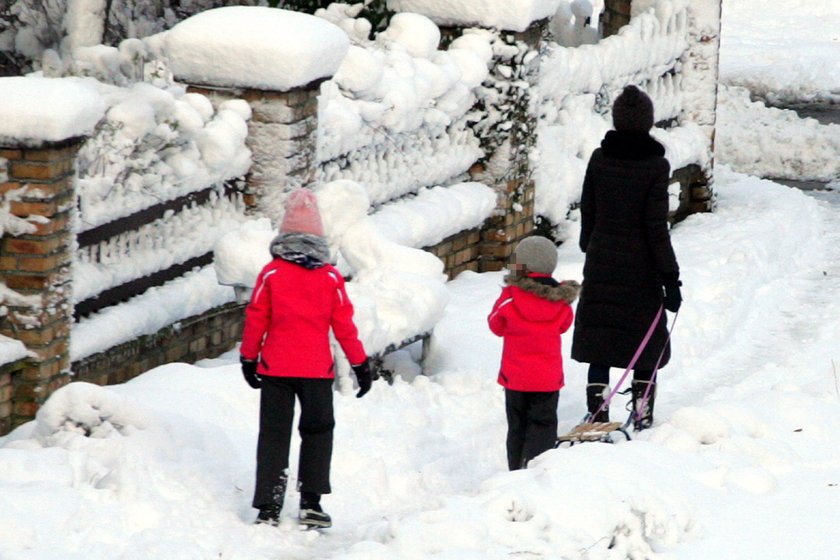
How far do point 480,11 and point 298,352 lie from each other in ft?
17.1

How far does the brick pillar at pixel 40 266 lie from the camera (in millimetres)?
6441

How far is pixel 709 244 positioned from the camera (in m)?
12.0

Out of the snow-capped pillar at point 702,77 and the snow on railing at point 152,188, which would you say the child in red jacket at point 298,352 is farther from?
the snow-capped pillar at point 702,77

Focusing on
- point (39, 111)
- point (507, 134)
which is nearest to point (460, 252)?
point (507, 134)

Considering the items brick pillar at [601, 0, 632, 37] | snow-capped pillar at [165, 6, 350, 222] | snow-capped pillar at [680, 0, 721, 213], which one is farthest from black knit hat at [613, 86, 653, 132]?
brick pillar at [601, 0, 632, 37]

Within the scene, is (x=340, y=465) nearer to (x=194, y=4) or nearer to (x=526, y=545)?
(x=526, y=545)

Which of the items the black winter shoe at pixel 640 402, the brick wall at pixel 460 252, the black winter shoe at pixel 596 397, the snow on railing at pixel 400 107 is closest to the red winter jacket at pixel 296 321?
the black winter shoe at pixel 596 397

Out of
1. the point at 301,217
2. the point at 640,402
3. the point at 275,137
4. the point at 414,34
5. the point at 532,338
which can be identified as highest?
the point at 414,34

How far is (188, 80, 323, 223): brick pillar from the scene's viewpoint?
26.8 feet

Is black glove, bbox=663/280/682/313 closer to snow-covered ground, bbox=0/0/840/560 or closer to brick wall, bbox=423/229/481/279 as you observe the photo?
snow-covered ground, bbox=0/0/840/560

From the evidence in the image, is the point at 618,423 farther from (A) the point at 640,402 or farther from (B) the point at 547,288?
(B) the point at 547,288

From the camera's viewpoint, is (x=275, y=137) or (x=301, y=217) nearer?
(x=301, y=217)

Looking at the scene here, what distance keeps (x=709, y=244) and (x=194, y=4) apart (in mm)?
4684

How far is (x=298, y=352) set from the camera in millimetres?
5848
